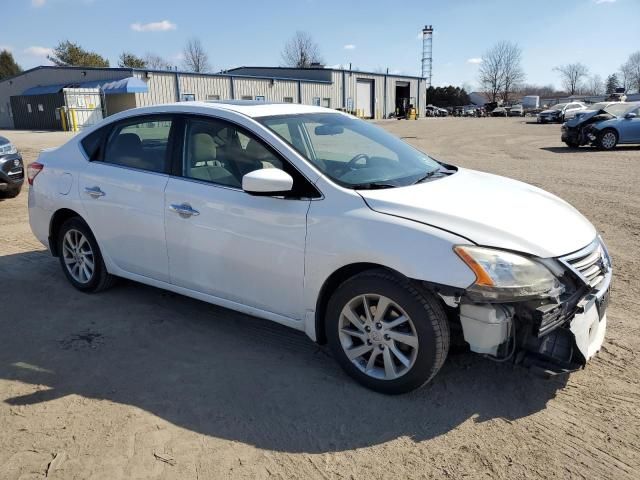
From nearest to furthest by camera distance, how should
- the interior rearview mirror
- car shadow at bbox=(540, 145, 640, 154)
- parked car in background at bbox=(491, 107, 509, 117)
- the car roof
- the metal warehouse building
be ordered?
the car roof
the interior rearview mirror
car shadow at bbox=(540, 145, 640, 154)
the metal warehouse building
parked car in background at bbox=(491, 107, 509, 117)

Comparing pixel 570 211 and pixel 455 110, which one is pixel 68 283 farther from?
pixel 455 110

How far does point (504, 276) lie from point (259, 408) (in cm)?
159

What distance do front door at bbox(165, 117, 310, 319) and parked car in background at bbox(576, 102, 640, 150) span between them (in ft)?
57.3

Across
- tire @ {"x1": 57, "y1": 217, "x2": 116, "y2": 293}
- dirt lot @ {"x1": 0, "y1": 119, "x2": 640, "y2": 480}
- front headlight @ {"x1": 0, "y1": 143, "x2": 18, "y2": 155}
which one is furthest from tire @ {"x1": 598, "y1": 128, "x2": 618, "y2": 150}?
tire @ {"x1": 57, "y1": 217, "x2": 116, "y2": 293}

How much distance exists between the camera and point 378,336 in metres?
3.12

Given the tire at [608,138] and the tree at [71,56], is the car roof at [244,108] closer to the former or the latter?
the tire at [608,138]

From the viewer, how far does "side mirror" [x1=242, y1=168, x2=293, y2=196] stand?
10.5 ft

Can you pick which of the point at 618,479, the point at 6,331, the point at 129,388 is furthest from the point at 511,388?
the point at 6,331

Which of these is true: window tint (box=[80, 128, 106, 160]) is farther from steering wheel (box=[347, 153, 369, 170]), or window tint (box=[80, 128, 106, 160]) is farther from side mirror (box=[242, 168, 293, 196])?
steering wheel (box=[347, 153, 369, 170])

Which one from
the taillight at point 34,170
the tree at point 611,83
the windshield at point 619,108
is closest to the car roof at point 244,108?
the taillight at point 34,170

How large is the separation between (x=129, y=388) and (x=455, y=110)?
83.1 meters

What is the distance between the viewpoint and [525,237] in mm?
2893

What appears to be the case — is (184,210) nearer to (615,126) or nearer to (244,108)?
(244,108)

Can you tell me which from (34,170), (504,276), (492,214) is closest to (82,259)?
(34,170)
